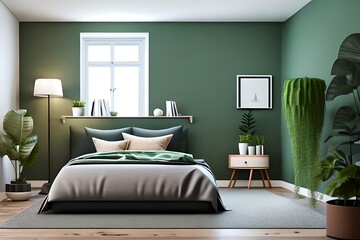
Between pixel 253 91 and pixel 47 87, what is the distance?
9.68 ft

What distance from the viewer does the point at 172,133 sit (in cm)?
752

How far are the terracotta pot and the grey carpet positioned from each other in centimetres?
50

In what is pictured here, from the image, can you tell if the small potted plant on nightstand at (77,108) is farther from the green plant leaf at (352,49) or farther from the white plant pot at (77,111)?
the green plant leaf at (352,49)

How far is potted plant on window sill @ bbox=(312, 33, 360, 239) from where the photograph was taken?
3.70 meters

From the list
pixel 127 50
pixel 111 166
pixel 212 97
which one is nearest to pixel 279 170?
pixel 212 97

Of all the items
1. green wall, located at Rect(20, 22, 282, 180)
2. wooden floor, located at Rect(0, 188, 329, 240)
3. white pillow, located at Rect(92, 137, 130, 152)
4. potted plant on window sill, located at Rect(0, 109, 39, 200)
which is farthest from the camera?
green wall, located at Rect(20, 22, 282, 180)

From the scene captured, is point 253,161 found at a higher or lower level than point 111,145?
lower

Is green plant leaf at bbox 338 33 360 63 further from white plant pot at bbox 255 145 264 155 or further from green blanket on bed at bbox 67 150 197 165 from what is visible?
white plant pot at bbox 255 145 264 155

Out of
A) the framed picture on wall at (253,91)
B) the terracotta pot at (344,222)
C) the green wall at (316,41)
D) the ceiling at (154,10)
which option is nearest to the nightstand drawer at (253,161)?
the green wall at (316,41)

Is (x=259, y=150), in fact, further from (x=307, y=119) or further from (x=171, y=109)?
(x=307, y=119)

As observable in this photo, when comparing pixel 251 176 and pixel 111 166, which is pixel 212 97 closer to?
pixel 251 176

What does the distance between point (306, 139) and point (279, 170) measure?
2.46 m

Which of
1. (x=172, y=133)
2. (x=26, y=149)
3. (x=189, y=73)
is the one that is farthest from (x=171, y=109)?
(x=26, y=149)

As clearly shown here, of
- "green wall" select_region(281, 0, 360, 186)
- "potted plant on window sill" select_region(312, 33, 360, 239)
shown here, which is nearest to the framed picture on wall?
"green wall" select_region(281, 0, 360, 186)
